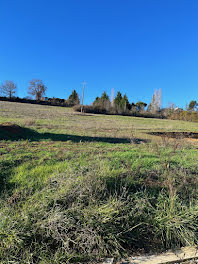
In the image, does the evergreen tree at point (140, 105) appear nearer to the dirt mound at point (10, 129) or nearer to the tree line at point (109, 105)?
the tree line at point (109, 105)

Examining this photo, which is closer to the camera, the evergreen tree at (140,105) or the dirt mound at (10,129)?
the dirt mound at (10,129)

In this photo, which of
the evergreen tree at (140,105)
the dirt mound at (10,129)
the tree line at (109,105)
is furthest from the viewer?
the evergreen tree at (140,105)

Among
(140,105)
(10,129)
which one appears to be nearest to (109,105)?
(140,105)

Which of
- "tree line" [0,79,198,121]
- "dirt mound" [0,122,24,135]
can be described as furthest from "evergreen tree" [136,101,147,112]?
"dirt mound" [0,122,24,135]

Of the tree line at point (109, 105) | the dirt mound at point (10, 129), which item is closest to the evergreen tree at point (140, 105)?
the tree line at point (109, 105)

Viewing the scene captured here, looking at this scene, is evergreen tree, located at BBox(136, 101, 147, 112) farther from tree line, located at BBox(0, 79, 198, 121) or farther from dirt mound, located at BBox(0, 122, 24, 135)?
dirt mound, located at BBox(0, 122, 24, 135)

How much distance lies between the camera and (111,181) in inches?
135

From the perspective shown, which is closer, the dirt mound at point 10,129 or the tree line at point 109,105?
the dirt mound at point 10,129

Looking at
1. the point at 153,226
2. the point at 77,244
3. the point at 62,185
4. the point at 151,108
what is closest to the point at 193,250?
the point at 153,226

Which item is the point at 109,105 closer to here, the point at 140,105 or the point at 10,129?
the point at 140,105

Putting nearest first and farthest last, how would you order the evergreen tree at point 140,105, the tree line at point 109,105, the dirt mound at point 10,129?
the dirt mound at point 10,129 → the tree line at point 109,105 → the evergreen tree at point 140,105

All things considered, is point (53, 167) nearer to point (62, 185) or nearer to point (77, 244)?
point (62, 185)

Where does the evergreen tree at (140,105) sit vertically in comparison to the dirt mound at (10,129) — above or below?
above

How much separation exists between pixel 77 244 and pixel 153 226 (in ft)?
3.86
